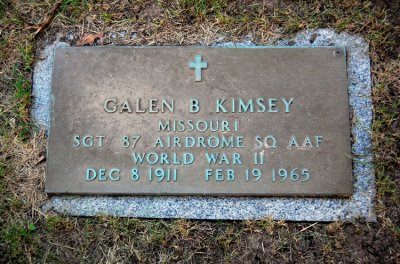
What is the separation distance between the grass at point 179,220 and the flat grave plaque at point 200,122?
6.8 inches

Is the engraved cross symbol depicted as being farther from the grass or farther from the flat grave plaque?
the grass

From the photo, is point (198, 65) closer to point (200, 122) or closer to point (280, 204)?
point (200, 122)

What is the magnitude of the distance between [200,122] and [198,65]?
341 mm

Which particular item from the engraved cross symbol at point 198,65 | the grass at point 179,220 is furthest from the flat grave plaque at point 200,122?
the grass at point 179,220

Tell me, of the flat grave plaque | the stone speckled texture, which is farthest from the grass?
the flat grave plaque

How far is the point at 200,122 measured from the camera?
257 centimetres

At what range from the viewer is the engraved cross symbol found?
261 centimetres

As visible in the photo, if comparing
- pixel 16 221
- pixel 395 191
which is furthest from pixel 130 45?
pixel 395 191

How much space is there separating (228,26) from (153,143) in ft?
2.86

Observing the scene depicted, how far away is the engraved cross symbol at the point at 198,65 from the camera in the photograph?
261 cm

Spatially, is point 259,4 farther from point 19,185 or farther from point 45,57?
point 19,185

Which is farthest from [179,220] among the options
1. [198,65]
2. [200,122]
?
[198,65]

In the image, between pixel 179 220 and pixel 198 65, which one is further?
pixel 198 65

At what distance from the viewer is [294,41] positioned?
2.72 metres
